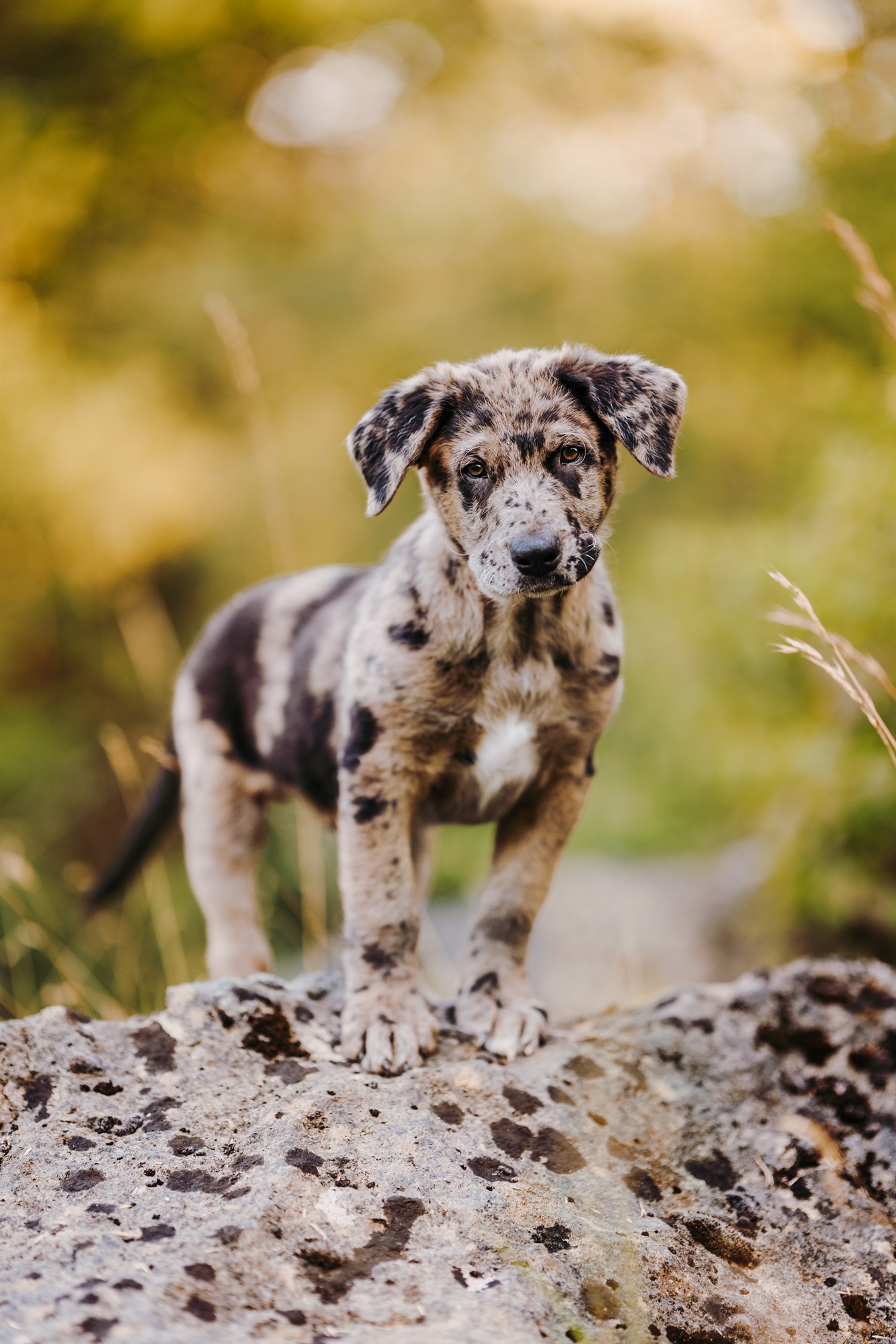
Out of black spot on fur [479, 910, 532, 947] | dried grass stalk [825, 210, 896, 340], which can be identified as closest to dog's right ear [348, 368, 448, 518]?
dried grass stalk [825, 210, 896, 340]

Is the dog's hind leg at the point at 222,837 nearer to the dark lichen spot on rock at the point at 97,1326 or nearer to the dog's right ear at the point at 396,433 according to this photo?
the dog's right ear at the point at 396,433

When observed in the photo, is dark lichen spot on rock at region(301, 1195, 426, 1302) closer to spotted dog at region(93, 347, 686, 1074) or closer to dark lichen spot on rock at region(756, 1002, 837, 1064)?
spotted dog at region(93, 347, 686, 1074)

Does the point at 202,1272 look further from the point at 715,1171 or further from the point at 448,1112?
the point at 715,1171

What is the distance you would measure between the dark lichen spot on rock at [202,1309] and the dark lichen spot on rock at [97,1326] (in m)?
0.11

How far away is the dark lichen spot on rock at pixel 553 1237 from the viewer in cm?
194

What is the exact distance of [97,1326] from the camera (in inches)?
59.6

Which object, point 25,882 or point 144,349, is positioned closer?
point 25,882

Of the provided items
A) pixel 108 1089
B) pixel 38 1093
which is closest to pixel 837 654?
pixel 108 1089

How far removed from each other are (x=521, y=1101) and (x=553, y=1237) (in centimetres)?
41

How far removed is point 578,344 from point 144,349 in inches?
370

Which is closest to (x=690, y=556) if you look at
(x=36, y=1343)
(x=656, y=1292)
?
(x=656, y=1292)

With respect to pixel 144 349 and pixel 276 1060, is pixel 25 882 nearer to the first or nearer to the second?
pixel 276 1060

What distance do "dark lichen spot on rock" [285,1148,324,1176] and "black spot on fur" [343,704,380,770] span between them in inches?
41.3

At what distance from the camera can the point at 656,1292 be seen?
1909 mm
